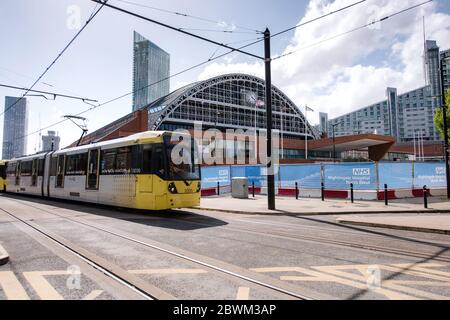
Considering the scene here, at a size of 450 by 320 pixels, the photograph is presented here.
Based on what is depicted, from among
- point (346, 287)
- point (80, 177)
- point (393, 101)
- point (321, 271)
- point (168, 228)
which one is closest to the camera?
point (346, 287)

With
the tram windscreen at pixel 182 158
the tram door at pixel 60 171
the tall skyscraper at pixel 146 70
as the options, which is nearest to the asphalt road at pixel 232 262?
the tram windscreen at pixel 182 158

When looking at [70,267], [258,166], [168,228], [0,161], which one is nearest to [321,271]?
[70,267]

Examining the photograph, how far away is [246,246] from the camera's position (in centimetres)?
755

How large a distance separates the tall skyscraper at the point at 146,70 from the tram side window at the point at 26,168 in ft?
489

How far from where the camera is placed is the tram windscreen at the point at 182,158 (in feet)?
42.4

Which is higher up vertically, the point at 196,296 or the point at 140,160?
the point at 140,160

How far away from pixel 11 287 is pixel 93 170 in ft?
40.0

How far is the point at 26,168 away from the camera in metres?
25.6

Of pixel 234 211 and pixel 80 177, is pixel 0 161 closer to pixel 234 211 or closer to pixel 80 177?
pixel 80 177

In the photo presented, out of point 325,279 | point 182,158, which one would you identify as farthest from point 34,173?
point 325,279

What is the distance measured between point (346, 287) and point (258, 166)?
1967 centimetres

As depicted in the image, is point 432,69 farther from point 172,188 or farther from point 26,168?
point 172,188

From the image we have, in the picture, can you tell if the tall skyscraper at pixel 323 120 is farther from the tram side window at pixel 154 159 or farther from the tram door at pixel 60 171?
the tram side window at pixel 154 159

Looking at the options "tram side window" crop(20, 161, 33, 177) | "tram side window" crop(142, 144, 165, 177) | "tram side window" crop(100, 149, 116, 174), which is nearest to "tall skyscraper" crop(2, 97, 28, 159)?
"tram side window" crop(20, 161, 33, 177)
